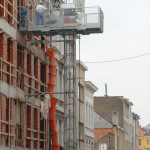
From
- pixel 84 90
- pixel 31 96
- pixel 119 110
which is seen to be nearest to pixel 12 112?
pixel 31 96

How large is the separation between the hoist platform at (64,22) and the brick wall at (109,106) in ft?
189

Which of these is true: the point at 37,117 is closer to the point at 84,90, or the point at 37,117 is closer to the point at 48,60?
the point at 48,60

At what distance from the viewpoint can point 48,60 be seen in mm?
34625

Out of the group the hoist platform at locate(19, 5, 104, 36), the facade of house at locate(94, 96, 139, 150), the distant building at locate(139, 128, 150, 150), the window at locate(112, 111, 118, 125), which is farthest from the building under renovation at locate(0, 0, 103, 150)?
the distant building at locate(139, 128, 150, 150)

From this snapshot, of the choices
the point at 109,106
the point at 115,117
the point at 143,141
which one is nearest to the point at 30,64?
the point at 115,117

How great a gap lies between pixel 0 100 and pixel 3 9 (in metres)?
4.52

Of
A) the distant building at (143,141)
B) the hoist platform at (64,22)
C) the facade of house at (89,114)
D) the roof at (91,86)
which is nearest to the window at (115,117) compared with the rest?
the facade of house at (89,114)

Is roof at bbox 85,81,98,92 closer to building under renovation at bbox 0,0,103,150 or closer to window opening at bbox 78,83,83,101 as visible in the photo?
window opening at bbox 78,83,83,101

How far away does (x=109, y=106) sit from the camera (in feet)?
285

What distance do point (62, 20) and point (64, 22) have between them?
0.56 ft

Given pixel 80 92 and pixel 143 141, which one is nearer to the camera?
pixel 80 92

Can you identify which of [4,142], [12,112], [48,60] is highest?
[48,60]

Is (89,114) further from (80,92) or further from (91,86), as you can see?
(80,92)

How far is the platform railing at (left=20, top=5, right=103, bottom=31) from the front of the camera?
28000 mm
